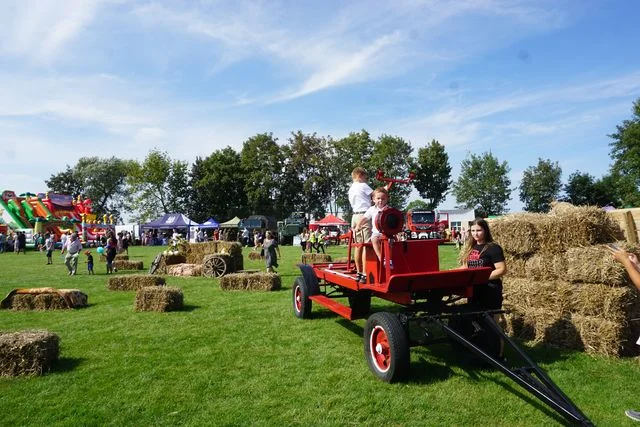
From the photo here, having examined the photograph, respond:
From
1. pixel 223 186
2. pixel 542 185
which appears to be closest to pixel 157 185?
pixel 223 186

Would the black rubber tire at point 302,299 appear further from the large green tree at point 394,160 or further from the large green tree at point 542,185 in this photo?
the large green tree at point 542,185

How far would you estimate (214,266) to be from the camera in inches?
618

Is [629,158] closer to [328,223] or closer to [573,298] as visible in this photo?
[328,223]

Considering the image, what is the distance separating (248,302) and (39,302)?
4706 mm

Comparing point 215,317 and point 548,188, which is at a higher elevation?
point 548,188

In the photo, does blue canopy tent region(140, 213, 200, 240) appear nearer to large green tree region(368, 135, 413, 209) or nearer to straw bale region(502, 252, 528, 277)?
large green tree region(368, 135, 413, 209)

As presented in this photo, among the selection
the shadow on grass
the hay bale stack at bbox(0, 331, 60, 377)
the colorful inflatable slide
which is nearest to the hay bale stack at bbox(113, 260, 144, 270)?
the shadow on grass

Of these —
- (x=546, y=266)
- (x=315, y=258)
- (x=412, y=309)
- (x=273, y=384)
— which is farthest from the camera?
(x=315, y=258)

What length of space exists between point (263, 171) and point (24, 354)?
5797 centimetres

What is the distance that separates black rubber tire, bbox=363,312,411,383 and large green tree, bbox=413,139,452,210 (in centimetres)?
5340

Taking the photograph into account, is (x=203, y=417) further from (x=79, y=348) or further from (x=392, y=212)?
(x=79, y=348)

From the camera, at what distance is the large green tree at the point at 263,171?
62.1m

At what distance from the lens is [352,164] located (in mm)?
57656

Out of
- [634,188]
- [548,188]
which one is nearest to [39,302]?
[634,188]
